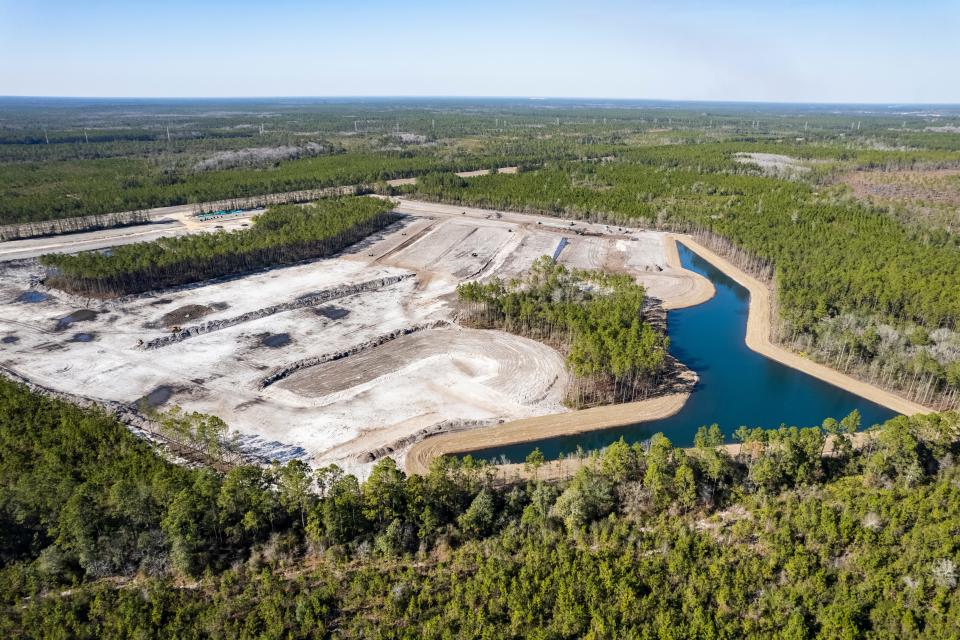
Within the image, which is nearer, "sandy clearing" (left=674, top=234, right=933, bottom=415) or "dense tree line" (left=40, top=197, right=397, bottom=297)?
"sandy clearing" (left=674, top=234, right=933, bottom=415)

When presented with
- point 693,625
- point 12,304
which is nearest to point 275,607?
point 693,625

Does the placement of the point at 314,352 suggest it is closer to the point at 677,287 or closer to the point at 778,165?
the point at 677,287

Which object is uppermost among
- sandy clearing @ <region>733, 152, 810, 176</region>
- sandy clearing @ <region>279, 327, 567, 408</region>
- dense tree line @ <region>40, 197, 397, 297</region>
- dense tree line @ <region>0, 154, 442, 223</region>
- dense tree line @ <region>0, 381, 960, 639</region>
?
sandy clearing @ <region>733, 152, 810, 176</region>

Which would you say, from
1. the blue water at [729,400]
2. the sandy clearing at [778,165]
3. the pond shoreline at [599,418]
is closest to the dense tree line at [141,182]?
the sandy clearing at [778,165]

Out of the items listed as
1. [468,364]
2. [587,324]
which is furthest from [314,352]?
[587,324]

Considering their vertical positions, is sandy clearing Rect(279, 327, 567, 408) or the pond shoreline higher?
sandy clearing Rect(279, 327, 567, 408)

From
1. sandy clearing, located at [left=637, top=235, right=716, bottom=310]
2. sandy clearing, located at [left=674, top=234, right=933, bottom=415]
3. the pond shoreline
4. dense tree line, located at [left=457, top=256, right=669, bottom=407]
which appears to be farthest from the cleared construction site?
sandy clearing, located at [left=674, top=234, right=933, bottom=415]

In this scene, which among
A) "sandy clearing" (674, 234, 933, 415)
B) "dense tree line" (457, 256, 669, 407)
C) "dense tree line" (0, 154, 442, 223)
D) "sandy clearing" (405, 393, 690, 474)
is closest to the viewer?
"sandy clearing" (405, 393, 690, 474)

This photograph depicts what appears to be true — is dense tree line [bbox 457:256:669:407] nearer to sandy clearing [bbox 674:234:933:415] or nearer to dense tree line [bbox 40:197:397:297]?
sandy clearing [bbox 674:234:933:415]
